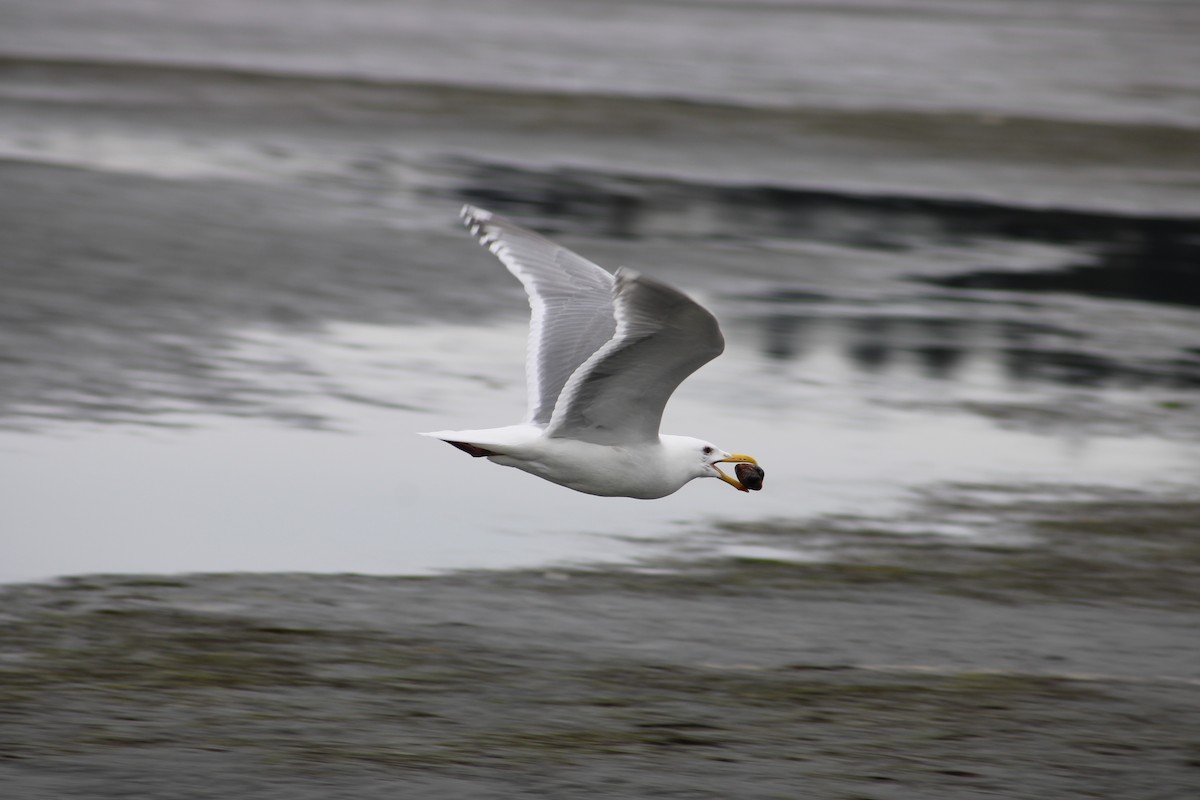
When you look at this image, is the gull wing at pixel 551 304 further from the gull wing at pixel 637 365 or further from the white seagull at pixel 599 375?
the gull wing at pixel 637 365

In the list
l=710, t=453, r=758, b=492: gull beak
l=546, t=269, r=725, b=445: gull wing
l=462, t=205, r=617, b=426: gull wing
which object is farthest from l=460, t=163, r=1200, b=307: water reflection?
l=546, t=269, r=725, b=445: gull wing

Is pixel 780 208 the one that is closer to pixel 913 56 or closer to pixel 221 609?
pixel 221 609

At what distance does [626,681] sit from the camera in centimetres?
686

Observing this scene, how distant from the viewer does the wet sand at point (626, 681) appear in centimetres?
589

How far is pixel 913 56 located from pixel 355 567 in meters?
24.9

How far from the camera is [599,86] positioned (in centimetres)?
2525

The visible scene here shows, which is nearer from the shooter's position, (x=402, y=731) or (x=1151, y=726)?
(x=402, y=731)

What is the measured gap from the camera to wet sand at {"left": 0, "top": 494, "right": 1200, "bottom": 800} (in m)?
5.89

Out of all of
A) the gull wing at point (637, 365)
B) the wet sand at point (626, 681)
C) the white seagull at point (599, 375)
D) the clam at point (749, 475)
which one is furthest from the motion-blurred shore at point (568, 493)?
the gull wing at point (637, 365)

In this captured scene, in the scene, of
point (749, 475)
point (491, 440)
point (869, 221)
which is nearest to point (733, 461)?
point (749, 475)

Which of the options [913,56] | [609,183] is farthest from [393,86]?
[913,56]

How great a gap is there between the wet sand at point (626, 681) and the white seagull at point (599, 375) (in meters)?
0.74

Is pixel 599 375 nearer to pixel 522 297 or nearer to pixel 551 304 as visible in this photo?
pixel 551 304

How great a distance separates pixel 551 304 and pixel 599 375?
37.1 inches
